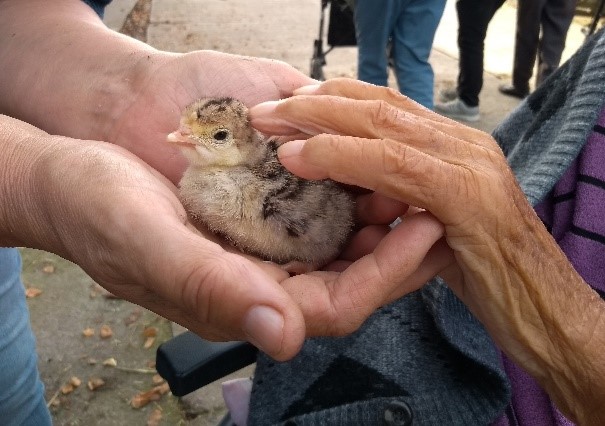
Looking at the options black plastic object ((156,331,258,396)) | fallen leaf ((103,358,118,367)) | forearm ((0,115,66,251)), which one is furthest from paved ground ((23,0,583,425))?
forearm ((0,115,66,251))

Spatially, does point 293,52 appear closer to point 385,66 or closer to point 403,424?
point 385,66

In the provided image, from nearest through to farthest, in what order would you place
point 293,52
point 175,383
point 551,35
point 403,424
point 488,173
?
point 488,173
point 403,424
point 175,383
point 551,35
point 293,52

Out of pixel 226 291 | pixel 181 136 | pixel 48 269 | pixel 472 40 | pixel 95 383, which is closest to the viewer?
pixel 226 291

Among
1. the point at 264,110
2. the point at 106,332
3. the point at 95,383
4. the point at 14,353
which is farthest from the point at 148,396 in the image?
the point at 264,110

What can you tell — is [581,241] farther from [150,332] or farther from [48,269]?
[48,269]

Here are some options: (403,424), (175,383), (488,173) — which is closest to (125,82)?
(175,383)
